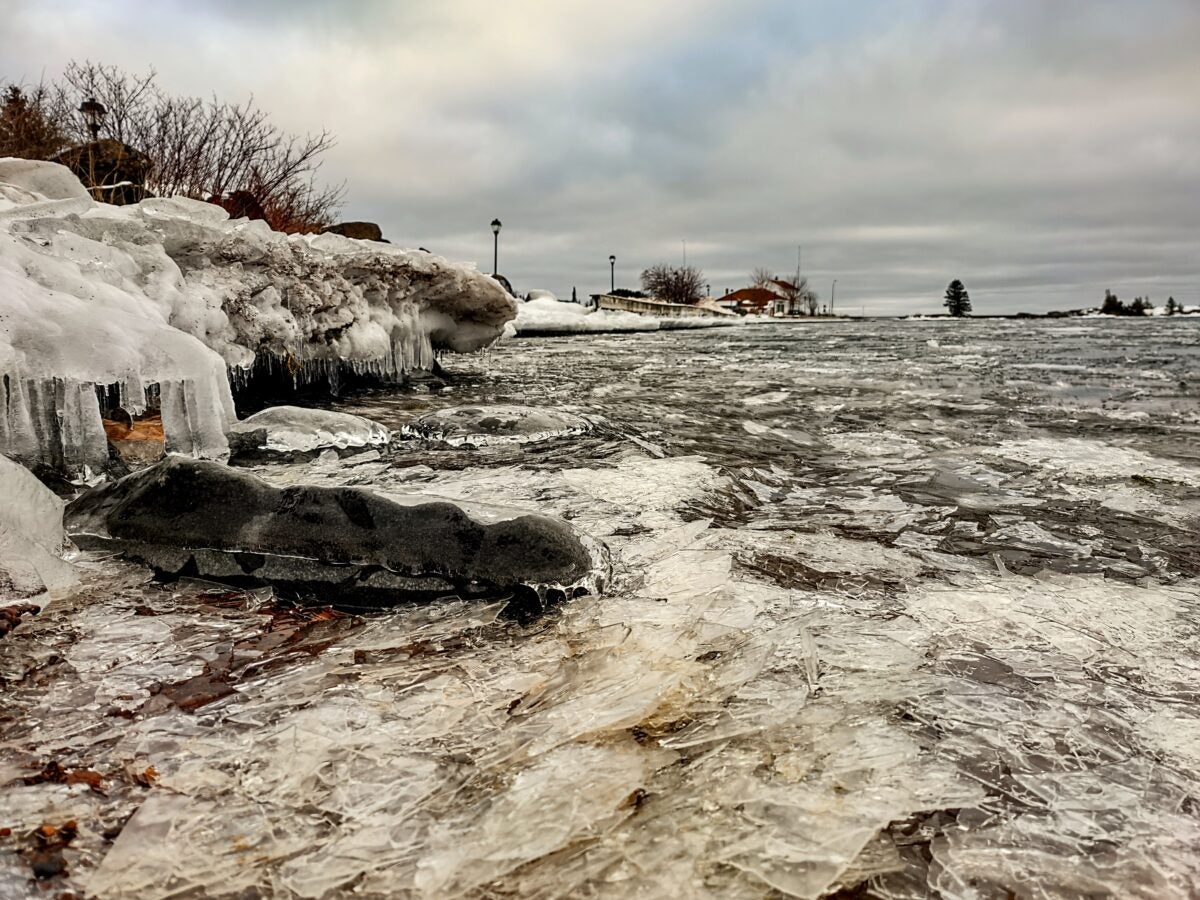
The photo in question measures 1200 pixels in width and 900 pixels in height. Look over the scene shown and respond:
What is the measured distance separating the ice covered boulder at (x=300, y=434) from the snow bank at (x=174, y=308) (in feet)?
0.80

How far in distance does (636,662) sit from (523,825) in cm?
52

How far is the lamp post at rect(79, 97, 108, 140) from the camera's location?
38.1 ft

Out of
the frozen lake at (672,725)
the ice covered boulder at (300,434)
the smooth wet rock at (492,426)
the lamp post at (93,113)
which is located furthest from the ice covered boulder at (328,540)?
the lamp post at (93,113)

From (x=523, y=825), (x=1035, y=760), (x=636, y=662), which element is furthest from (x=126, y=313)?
(x=1035, y=760)

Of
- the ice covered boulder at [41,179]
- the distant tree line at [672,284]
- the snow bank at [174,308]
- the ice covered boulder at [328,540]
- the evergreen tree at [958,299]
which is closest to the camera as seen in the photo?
the ice covered boulder at [328,540]

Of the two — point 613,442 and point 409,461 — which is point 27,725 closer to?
point 409,461

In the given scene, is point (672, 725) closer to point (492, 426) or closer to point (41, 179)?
point (492, 426)

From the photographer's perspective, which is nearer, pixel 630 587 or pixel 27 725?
pixel 27 725

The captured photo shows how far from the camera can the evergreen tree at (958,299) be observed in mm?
118688

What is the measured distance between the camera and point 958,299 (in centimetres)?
11938

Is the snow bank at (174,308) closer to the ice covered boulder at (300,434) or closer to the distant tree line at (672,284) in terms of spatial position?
the ice covered boulder at (300,434)

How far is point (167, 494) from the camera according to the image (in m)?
2.11

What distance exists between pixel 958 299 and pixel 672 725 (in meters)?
135

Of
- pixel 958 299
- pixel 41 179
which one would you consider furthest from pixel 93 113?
pixel 958 299
